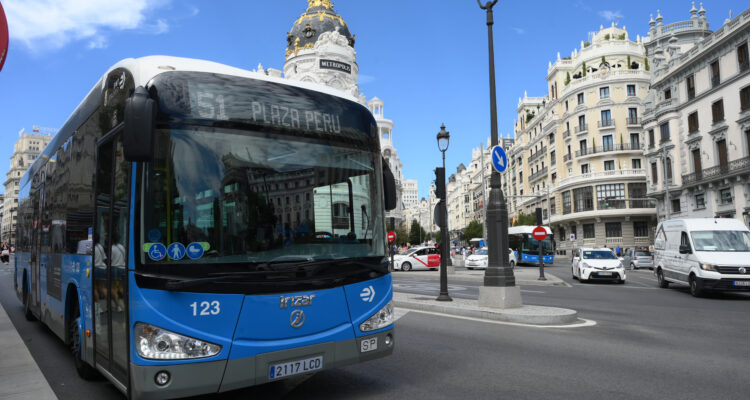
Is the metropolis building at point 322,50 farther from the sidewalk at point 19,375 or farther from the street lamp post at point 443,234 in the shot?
the sidewalk at point 19,375

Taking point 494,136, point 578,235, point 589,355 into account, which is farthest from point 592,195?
Result: point 589,355

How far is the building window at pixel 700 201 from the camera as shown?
39294 mm

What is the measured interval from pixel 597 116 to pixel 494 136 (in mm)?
51547

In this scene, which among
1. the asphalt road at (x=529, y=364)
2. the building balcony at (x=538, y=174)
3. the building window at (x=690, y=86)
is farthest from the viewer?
the building balcony at (x=538, y=174)

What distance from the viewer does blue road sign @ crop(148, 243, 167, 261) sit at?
3855 mm

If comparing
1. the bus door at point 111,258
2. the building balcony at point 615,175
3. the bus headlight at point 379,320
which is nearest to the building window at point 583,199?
the building balcony at point 615,175

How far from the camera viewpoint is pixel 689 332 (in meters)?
8.67

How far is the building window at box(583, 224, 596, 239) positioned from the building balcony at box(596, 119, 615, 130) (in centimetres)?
1081

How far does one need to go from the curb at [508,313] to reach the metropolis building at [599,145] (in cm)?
4540

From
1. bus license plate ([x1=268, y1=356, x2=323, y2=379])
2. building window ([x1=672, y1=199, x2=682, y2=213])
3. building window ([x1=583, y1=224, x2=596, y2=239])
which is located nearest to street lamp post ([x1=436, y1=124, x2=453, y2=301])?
bus license plate ([x1=268, y1=356, x2=323, y2=379])

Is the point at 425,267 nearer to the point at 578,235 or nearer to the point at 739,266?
the point at 739,266

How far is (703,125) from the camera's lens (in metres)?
38.5

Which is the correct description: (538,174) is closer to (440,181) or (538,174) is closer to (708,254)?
(708,254)

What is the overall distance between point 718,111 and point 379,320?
4072 cm
